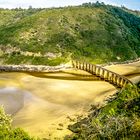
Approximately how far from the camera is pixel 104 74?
9281cm

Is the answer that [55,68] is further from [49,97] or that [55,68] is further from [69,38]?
[49,97]

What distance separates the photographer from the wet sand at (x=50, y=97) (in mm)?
48219

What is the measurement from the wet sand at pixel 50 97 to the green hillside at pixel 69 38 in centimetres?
1902

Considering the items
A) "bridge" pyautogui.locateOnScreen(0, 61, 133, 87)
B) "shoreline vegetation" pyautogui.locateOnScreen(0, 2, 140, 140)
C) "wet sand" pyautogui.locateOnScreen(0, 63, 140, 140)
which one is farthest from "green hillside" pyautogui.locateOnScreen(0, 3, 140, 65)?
"wet sand" pyautogui.locateOnScreen(0, 63, 140, 140)

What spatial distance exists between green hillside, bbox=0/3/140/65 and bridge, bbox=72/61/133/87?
19.0 feet

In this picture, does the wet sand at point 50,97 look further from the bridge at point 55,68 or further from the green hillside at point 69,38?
the green hillside at point 69,38

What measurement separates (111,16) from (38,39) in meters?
40.5

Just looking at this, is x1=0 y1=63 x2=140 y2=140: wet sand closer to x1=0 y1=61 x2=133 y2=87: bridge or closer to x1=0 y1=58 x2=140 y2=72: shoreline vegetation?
x1=0 y1=61 x2=133 y2=87: bridge

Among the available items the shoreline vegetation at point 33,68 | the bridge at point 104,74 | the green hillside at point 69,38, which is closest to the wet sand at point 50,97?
the bridge at point 104,74

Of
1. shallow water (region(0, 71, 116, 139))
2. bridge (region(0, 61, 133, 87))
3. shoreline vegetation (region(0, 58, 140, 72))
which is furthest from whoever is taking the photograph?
shoreline vegetation (region(0, 58, 140, 72))

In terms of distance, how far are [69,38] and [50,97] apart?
62855 mm

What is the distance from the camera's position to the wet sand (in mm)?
48219

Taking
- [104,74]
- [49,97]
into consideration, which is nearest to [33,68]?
[104,74]

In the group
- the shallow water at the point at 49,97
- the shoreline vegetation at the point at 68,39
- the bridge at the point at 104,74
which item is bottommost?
the shallow water at the point at 49,97
